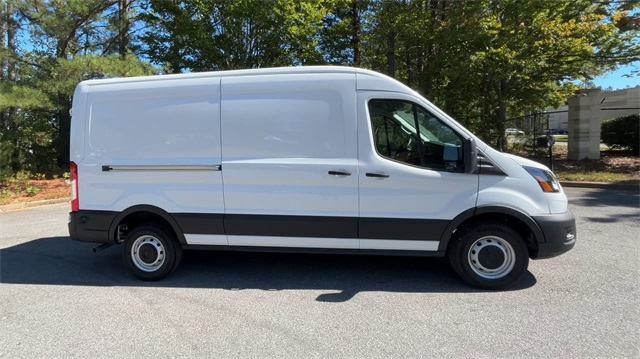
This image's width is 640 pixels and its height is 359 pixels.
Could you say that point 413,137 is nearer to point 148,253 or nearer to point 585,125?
point 148,253

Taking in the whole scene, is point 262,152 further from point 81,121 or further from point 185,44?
point 185,44

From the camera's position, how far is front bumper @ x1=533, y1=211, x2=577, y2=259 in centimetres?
425

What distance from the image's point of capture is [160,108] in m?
4.71

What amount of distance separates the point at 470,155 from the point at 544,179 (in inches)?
32.3

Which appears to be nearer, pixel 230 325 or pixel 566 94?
pixel 230 325

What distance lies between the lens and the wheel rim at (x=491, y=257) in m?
4.34

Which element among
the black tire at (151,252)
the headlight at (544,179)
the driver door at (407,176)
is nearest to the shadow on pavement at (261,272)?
the black tire at (151,252)

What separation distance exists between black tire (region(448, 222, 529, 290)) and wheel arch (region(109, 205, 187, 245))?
2986 mm

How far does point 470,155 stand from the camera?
13.8 feet

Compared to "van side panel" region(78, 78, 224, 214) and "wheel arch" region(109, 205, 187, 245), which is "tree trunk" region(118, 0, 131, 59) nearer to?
"van side panel" region(78, 78, 224, 214)

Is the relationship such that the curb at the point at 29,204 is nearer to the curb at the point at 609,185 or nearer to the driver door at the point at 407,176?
the driver door at the point at 407,176

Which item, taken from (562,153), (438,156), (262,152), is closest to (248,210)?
(262,152)

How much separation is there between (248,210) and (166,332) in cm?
150

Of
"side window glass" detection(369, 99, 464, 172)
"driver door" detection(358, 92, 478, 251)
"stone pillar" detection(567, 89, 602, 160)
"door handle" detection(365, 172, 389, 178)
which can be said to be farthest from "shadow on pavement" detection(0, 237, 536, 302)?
"stone pillar" detection(567, 89, 602, 160)
